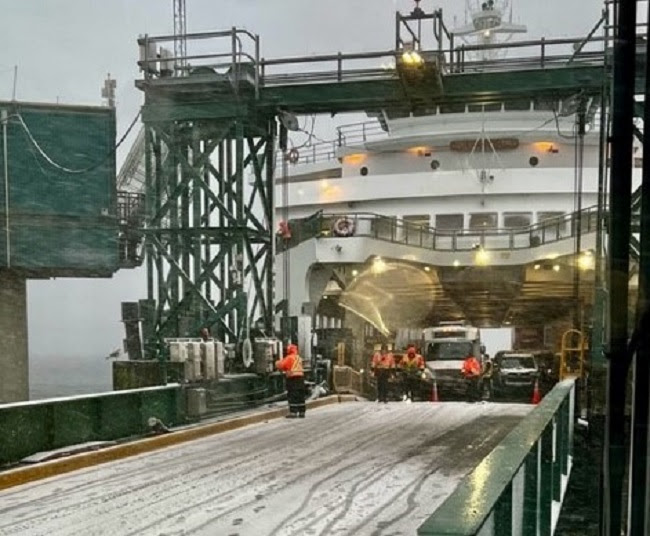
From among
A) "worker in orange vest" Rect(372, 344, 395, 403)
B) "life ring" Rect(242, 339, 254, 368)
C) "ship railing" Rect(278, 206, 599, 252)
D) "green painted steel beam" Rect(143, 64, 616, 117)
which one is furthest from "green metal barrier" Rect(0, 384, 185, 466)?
"ship railing" Rect(278, 206, 599, 252)

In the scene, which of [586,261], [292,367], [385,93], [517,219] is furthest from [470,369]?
[292,367]

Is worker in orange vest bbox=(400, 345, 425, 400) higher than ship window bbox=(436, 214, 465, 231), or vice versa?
ship window bbox=(436, 214, 465, 231)

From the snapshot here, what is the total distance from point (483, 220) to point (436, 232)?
7.95ft

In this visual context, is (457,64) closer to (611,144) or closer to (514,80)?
(514,80)

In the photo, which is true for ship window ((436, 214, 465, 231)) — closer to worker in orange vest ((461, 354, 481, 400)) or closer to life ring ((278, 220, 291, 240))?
worker in orange vest ((461, 354, 481, 400))

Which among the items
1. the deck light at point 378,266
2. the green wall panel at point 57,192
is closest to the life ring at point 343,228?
the deck light at point 378,266

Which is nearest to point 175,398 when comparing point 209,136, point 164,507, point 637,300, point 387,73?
point 164,507

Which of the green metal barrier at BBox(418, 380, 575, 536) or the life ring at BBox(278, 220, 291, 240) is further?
the life ring at BBox(278, 220, 291, 240)

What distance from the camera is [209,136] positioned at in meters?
11.8

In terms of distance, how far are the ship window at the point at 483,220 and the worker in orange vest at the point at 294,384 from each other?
11.3 meters

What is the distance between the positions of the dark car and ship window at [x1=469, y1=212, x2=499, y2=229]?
3796 millimetres

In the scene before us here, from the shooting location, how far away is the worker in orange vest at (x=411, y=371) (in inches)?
639

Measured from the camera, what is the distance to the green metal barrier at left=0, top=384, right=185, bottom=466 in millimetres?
6277

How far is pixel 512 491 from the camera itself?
2643 mm
